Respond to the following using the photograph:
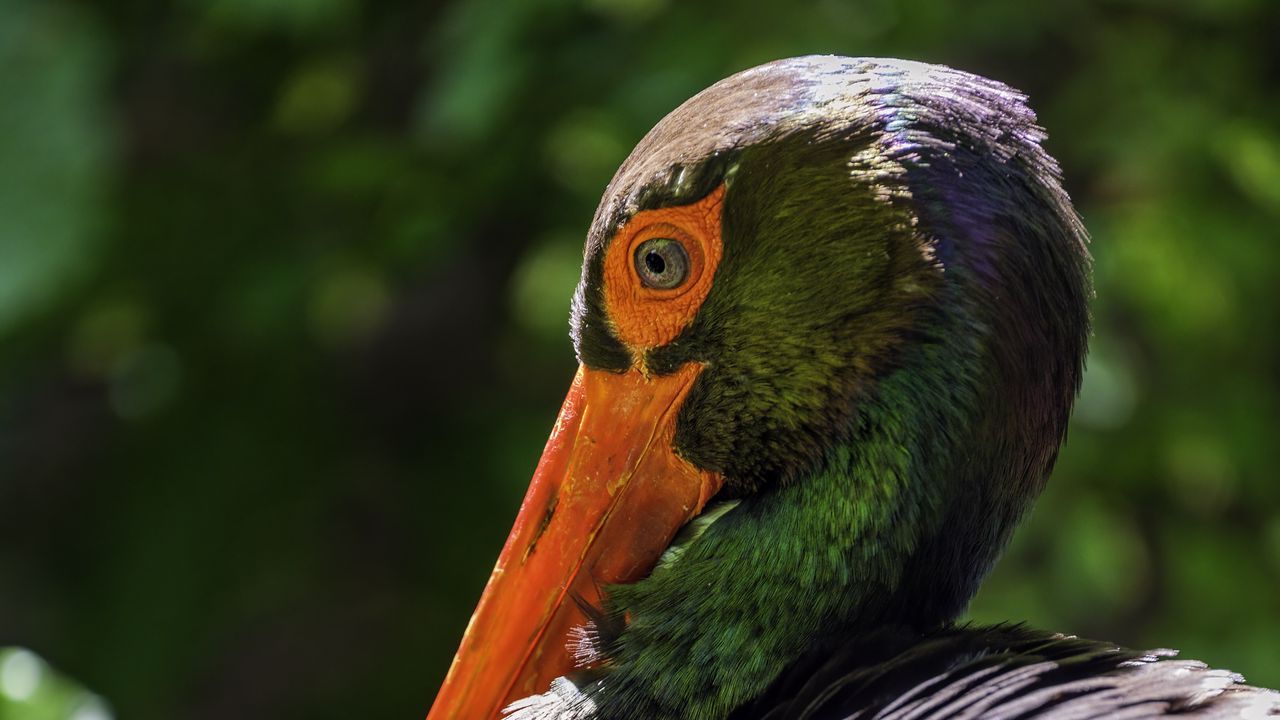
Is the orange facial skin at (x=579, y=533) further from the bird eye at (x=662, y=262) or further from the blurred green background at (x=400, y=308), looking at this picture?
the blurred green background at (x=400, y=308)

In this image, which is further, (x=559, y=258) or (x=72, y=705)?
(x=559, y=258)

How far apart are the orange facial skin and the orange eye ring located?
2.6 inches

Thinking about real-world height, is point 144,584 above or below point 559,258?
below

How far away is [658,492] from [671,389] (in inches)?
5.4

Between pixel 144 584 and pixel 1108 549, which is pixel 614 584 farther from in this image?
pixel 144 584

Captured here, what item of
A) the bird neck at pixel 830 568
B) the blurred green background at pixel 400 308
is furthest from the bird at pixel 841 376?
the blurred green background at pixel 400 308

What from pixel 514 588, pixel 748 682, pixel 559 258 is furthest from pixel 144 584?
pixel 748 682

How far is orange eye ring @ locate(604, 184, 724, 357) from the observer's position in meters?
1.64

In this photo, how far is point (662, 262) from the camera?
5.49 feet

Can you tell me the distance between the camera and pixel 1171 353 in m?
3.51

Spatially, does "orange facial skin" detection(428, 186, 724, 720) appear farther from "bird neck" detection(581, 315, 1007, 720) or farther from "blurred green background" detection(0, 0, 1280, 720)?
"blurred green background" detection(0, 0, 1280, 720)

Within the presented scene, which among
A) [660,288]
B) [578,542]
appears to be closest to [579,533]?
[578,542]

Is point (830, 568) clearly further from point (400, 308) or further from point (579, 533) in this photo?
point (400, 308)


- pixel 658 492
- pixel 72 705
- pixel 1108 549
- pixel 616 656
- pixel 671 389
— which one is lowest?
pixel 72 705
